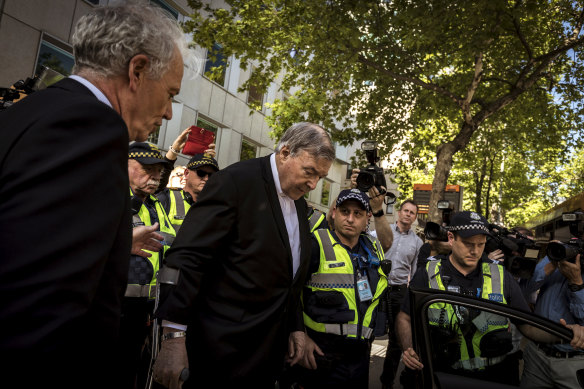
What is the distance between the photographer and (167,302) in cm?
186

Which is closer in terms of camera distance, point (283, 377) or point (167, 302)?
point (167, 302)

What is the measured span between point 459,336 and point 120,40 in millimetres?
2201

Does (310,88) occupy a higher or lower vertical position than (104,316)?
A: higher

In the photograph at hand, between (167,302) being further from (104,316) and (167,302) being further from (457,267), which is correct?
(457,267)

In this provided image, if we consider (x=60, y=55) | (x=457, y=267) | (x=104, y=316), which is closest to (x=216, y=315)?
(x=104, y=316)

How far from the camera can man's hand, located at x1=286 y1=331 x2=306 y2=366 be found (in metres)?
2.49

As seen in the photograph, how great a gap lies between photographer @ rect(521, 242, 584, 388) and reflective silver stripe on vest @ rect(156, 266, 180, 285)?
6.37 feet

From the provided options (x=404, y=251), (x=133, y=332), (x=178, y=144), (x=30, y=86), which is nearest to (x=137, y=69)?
(x=133, y=332)

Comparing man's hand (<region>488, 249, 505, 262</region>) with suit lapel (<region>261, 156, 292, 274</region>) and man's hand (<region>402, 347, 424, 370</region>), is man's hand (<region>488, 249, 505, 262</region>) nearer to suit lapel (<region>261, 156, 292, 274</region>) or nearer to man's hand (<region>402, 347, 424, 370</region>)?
man's hand (<region>402, 347, 424, 370</region>)

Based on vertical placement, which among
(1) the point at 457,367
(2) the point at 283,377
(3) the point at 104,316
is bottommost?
(2) the point at 283,377

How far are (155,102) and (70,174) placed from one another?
505 mm

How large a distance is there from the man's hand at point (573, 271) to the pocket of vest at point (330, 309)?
204cm

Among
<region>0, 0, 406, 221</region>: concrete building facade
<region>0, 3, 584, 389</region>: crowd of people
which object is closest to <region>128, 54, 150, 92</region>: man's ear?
<region>0, 3, 584, 389</region>: crowd of people

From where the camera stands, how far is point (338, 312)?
2801 mm
